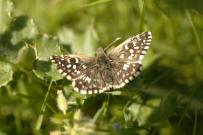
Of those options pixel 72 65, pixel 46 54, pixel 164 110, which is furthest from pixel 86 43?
pixel 164 110

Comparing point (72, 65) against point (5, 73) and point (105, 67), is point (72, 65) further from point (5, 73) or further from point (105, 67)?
point (5, 73)

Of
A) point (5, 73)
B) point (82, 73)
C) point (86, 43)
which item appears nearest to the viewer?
point (82, 73)

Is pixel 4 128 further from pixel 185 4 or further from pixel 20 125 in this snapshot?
pixel 185 4

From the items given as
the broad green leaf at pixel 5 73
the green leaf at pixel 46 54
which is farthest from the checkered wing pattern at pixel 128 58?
the broad green leaf at pixel 5 73

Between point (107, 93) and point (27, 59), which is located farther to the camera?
point (27, 59)

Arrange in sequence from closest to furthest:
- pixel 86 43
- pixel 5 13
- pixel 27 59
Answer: pixel 5 13 → pixel 86 43 → pixel 27 59

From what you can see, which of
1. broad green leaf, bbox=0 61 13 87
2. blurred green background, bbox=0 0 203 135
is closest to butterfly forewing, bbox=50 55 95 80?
blurred green background, bbox=0 0 203 135

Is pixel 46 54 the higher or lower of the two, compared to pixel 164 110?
higher
